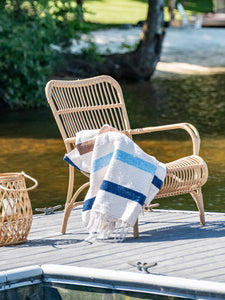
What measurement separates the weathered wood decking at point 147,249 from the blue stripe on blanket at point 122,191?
27 cm

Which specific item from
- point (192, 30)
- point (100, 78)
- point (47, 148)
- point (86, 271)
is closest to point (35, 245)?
point (86, 271)

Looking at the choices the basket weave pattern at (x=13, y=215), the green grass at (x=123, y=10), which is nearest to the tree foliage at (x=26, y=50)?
the basket weave pattern at (x=13, y=215)

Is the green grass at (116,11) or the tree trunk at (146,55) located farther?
the green grass at (116,11)

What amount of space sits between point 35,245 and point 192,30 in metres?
18.8

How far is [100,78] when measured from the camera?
4.96 m

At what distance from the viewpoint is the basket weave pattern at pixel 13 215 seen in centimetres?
428

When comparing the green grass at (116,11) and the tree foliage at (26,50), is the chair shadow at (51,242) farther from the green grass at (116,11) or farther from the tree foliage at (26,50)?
the green grass at (116,11)

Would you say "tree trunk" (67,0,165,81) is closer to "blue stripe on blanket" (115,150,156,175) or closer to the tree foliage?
the tree foliage

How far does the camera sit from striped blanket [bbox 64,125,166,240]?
4266mm

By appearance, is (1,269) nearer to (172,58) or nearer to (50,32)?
(50,32)

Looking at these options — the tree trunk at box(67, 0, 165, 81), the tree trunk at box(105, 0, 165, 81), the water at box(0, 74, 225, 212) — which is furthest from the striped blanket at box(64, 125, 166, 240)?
the tree trunk at box(105, 0, 165, 81)

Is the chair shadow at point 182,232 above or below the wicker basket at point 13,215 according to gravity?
below

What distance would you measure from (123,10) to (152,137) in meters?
21.6

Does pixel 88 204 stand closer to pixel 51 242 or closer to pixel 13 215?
pixel 51 242
